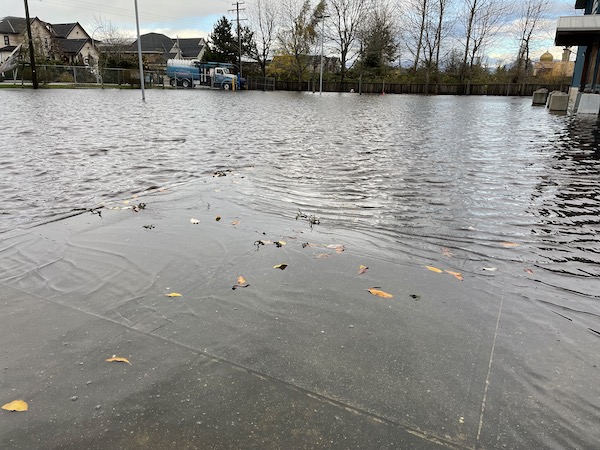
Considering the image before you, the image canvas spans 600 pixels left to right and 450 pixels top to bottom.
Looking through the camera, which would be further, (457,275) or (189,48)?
(189,48)

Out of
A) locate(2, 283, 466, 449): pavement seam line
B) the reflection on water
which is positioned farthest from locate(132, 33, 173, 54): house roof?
locate(2, 283, 466, 449): pavement seam line

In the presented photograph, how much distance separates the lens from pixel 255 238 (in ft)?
13.6

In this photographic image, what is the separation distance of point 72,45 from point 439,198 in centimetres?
8269

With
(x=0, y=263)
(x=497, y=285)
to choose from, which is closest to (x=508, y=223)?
(x=497, y=285)

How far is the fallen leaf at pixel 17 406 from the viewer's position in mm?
1932

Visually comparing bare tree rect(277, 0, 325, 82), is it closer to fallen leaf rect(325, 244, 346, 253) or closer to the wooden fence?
the wooden fence

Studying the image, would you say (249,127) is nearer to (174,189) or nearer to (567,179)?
(174,189)

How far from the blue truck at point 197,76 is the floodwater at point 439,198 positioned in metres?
41.3

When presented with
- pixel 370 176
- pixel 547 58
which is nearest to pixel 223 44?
pixel 547 58

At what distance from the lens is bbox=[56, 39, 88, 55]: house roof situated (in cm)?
7150

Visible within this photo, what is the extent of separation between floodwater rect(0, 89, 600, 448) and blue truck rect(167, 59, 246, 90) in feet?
136

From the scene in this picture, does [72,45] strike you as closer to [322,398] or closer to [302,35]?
[302,35]

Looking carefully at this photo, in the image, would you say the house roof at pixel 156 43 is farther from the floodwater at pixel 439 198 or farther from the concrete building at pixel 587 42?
the floodwater at pixel 439 198

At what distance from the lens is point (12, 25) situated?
67.8m
